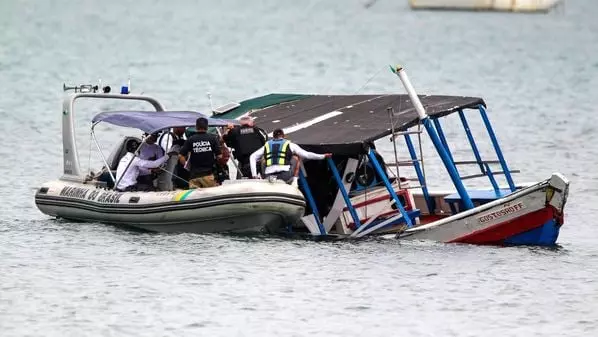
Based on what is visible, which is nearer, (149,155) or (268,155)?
(268,155)

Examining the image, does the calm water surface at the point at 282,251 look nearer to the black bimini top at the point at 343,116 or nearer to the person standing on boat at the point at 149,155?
the person standing on boat at the point at 149,155

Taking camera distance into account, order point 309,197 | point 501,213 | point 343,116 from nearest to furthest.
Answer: point 501,213, point 309,197, point 343,116

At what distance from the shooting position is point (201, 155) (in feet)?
95.5

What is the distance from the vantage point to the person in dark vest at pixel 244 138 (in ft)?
96.9

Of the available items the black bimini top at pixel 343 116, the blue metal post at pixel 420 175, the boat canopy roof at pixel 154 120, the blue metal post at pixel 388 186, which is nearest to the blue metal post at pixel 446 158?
the black bimini top at pixel 343 116

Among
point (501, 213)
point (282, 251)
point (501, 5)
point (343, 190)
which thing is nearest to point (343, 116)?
point (343, 190)

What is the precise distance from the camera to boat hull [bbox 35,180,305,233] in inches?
1104

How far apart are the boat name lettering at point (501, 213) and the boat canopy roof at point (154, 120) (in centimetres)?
458

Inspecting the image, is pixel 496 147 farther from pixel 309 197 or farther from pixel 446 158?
pixel 309 197

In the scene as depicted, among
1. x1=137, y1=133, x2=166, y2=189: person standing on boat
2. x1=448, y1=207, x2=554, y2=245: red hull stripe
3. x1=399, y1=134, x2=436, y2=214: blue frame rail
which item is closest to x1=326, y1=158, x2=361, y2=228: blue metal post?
x1=399, y1=134, x2=436, y2=214: blue frame rail

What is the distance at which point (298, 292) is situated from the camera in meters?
25.5

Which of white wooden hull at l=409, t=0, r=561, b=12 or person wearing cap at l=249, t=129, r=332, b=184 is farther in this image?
white wooden hull at l=409, t=0, r=561, b=12

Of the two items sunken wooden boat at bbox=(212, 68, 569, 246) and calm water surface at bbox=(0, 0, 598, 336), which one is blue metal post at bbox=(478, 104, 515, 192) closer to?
sunken wooden boat at bbox=(212, 68, 569, 246)

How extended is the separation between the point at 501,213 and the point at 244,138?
14.6ft
